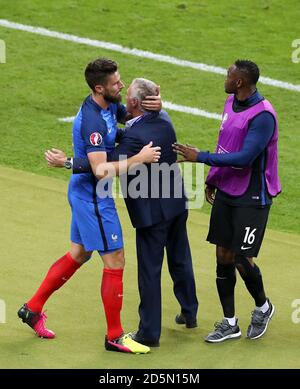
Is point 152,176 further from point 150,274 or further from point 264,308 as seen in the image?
point 264,308

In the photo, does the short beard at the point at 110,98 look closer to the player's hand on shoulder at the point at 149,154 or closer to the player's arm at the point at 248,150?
the player's hand on shoulder at the point at 149,154

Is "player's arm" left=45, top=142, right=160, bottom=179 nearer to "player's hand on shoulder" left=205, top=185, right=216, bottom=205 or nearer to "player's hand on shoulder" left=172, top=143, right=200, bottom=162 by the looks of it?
"player's hand on shoulder" left=172, top=143, right=200, bottom=162

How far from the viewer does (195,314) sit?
908cm

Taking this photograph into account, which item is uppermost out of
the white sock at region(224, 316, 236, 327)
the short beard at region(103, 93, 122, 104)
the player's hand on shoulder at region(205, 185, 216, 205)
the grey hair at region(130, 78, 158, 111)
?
the grey hair at region(130, 78, 158, 111)

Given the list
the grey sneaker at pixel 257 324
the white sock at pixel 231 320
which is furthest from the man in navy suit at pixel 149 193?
the grey sneaker at pixel 257 324

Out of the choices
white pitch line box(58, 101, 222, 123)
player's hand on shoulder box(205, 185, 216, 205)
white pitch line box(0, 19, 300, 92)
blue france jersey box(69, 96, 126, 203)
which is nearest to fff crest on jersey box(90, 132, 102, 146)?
Answer: blue france jersey box(69, 96, 126, 203)

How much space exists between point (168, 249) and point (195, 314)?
0.51 m

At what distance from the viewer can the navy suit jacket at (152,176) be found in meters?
8.46

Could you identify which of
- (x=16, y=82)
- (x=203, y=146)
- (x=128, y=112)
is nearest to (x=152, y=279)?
(x=128, y=112)

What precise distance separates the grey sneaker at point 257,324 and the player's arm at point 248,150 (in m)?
1.16

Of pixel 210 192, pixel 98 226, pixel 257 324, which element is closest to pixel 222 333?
pixel 257 324

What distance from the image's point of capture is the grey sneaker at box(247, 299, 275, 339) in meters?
8.89

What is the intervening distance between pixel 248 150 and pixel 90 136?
1.05m

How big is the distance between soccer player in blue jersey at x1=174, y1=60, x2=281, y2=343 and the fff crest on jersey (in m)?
0.57
